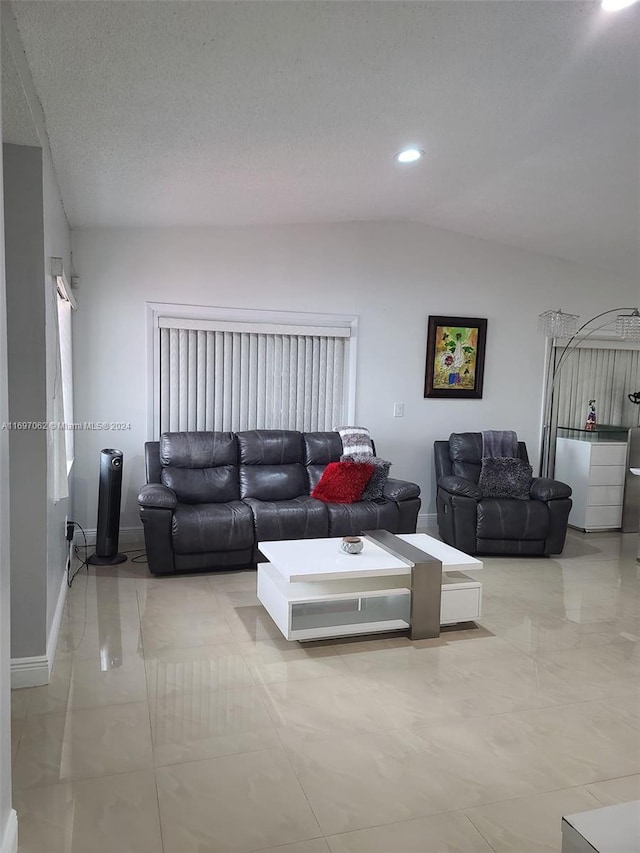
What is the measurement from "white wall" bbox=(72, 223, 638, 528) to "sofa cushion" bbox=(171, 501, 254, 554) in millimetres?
1044

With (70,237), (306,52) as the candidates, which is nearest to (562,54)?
(306,52)

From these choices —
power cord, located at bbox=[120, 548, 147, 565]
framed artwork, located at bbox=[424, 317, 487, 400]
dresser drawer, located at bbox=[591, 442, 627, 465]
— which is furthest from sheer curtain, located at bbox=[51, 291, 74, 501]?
dresser drawer, located at bbox=[591, 442, 627, 465]

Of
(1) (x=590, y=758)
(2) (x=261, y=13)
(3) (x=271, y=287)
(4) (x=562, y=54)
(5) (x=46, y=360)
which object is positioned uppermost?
(4) (x=562, y=54)

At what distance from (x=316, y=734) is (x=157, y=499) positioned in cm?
213

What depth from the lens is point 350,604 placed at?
3.30m

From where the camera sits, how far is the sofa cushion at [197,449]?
460 centimetres

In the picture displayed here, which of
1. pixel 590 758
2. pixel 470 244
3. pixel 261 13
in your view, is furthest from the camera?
pixel 470 244

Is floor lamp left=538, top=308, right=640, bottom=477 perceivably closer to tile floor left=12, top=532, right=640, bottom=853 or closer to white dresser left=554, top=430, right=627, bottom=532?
white dresser left=554, top=430, right=627, bottom=532

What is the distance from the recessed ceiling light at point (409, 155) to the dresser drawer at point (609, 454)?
3.25 m

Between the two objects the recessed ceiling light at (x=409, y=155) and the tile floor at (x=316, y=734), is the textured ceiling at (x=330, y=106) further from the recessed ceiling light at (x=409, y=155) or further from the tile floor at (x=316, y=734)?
the tile floor at (x=316, y=734)

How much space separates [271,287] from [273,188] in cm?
123

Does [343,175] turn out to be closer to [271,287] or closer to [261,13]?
[271,287]

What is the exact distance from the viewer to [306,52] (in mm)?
2256

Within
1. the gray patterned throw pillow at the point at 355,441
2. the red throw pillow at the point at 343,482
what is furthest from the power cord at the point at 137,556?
the gray patterned throw pillow at the point at 355,441
